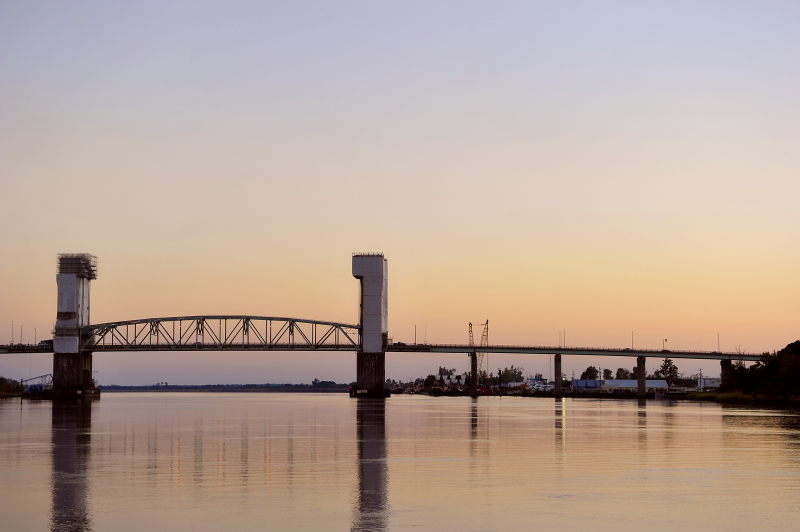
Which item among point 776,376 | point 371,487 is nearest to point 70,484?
point 371,487

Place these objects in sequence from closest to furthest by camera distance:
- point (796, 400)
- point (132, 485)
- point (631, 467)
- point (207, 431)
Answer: point (132, 485)
point (631, 467)
point (207, 431)
point (796, 400)

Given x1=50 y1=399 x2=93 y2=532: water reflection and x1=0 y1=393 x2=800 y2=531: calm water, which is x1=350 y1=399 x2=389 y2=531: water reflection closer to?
x1=0 y1=393 x2=800 y2=531: calm water

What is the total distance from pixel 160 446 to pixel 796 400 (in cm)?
12675

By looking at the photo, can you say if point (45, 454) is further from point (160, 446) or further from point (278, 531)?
point (278, 531)

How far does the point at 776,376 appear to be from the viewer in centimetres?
14962

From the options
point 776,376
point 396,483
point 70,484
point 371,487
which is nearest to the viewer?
point 371,487

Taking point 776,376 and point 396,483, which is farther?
point 776,376

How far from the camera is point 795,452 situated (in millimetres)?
45156

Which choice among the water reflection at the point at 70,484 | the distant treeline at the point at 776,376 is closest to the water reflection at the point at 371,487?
the water reflection at the point at 70,484

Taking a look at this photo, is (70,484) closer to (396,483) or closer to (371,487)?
(371,487)

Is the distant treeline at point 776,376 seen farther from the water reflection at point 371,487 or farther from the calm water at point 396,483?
the water reflection at point 371,487

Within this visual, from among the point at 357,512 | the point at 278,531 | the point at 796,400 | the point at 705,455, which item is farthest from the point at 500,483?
the point at 796,400

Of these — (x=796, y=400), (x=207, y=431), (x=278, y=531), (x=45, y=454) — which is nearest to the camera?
(x=278, y=531)

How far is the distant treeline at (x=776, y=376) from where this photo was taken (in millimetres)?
141250
